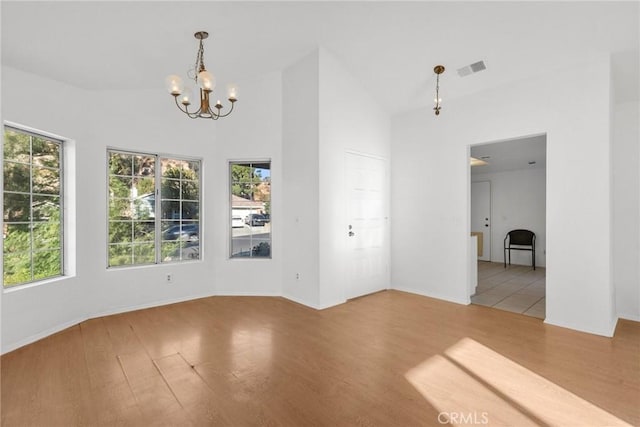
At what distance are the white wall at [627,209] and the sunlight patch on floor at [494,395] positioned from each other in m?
2.56

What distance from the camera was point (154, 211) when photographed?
4.54 metres

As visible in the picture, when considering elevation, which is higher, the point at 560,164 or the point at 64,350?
the point at 560,164

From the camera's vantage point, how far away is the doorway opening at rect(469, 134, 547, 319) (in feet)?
17.3

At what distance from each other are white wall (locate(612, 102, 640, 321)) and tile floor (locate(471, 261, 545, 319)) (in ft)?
3.02

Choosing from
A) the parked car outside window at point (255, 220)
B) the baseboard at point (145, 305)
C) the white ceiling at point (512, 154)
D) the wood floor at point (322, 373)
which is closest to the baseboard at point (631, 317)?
the wood floor at point (322, 373)

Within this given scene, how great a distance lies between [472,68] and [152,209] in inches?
188

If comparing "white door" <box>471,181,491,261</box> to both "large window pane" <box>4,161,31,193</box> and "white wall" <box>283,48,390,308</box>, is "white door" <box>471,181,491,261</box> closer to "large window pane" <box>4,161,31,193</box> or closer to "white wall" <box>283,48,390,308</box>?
"white wall" <box>283,48,390,308</box>

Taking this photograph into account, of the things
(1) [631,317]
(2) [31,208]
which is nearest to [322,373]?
(2) [31,208]

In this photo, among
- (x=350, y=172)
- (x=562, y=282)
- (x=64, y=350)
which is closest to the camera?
(x=64, y=350)

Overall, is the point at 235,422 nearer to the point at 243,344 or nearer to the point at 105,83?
the point at 243,344

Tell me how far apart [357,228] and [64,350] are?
374 centimetres

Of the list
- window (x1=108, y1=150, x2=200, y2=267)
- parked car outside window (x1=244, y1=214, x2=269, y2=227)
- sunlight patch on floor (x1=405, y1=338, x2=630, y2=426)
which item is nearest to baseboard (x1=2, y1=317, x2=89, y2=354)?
window (x1=108, y1=150, x2=200, y2=267)

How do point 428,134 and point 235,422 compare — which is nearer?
point 235,422

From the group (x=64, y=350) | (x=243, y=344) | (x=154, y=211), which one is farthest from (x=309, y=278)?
(x=64, y=350)
